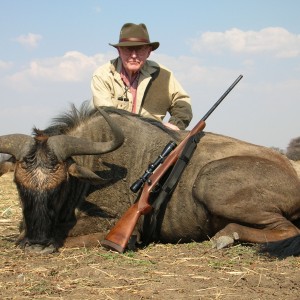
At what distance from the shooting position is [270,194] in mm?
6676

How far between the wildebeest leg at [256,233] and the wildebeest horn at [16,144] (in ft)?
7.58

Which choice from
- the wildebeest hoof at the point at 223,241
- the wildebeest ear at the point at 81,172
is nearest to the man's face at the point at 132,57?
the wildebeest ear at the point at 81,172

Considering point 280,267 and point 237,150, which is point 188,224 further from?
point 280,267

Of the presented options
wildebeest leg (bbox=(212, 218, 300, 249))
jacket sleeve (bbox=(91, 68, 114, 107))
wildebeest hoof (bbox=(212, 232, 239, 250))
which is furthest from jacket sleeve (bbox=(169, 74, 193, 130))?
wildebeest hoof (bbox=(212, 232, 239, 250))

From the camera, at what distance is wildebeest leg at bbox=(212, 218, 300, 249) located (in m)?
6.39

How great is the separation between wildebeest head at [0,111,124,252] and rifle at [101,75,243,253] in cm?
53

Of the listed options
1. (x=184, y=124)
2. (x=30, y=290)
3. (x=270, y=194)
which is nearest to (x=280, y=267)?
(x=270, y=194)

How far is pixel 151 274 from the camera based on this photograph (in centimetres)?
506

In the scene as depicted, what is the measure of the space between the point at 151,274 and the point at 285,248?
5.05 feet

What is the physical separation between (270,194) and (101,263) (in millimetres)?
2248

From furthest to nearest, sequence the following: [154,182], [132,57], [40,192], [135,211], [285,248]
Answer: [132,57]
[154,182]
[135,211]
[40,192]
[285,248]

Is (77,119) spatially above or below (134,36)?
below

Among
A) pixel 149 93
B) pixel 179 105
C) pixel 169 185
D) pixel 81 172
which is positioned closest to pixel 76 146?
pixel 81 172

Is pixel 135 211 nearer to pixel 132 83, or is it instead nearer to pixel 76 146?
pixel 76 146
